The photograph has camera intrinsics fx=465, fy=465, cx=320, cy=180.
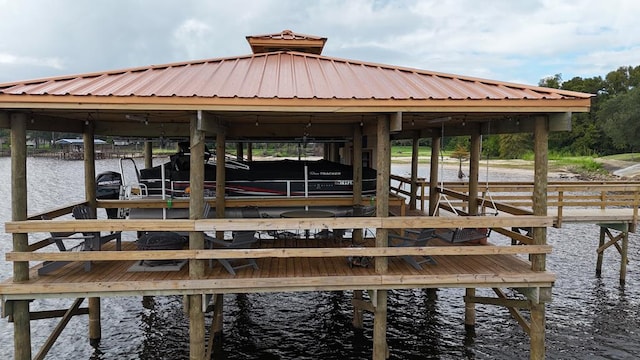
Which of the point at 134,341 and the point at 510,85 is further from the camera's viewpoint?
the point at 134,341

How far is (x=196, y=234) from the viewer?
282 inches

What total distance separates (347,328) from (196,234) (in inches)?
234

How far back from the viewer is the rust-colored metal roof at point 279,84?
700cm

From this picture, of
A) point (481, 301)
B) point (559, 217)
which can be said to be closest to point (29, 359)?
point (481, 301)

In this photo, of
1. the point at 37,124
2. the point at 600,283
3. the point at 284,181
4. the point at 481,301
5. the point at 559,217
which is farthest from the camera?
the point at 600,283

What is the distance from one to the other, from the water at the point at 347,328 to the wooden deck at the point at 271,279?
323cm

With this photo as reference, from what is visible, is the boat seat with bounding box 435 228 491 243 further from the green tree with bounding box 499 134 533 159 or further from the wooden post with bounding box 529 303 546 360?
the green tree with bounding box 499 134 533 159

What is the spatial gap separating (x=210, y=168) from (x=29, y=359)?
5.64 meters

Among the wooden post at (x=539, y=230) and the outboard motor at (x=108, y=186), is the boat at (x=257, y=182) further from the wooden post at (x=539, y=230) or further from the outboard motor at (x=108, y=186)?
the outboard motor at (x=108, y=186)

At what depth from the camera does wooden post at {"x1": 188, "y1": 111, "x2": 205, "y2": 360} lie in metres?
7.07

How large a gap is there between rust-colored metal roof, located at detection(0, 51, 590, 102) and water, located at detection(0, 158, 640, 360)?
19.6 ft

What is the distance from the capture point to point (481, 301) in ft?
33.3

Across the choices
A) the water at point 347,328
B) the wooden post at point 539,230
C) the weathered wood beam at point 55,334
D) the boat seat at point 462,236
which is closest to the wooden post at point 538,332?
the wooden post at point 539,230

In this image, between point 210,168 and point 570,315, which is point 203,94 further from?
point 570,315
